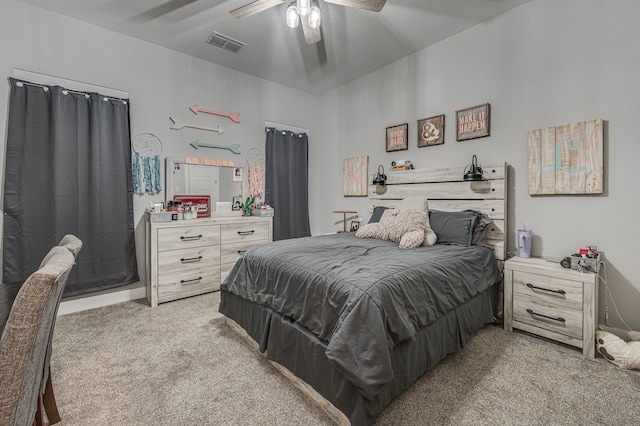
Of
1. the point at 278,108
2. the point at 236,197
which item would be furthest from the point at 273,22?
the point at 236,197

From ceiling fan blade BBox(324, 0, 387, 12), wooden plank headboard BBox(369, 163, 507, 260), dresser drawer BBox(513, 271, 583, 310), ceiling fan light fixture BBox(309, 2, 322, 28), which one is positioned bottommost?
Result: dresser drawer BBox(513, 271, 583, 310)

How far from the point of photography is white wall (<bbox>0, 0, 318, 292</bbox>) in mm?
2686

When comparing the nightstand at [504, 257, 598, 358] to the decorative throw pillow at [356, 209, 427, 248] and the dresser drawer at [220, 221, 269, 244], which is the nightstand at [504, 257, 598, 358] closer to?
the decorative throw pillow at [356, 209, 427, 248]

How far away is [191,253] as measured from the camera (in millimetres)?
3271

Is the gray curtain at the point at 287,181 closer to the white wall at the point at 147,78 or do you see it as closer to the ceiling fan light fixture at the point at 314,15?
the white wall at the point at 147,78

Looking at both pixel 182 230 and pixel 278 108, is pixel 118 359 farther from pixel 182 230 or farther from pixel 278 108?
pixel 278 108

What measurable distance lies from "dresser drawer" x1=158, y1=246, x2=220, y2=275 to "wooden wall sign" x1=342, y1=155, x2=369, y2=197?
2.09 meters

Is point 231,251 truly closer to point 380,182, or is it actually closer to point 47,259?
point 380,182

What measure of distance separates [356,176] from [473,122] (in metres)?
1.72

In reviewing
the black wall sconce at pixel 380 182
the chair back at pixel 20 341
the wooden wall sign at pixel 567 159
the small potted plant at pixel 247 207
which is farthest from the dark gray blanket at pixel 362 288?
the small potted plant at pixel 247 207

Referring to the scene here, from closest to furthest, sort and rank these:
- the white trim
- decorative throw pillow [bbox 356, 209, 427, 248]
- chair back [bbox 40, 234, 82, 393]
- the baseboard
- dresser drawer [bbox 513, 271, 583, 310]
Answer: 1. chair back [bbox 40, 234, 82, 393]
2. dresser drawer [bbox 513, 271, 583, 310]
3. decorative throw pillow [bbox 356, 209, 427, 248]
4. the white trim
5. the baseboard

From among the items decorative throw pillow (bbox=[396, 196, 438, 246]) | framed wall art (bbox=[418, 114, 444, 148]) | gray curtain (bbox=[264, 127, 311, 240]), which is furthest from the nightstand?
gray curtain (bbox=[264, 127, 311, 240])

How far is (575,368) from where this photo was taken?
191 cm

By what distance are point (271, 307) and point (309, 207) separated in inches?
119
